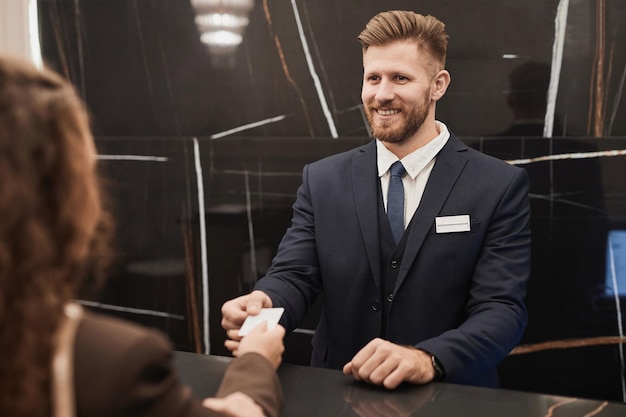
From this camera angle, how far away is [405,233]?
195 cm

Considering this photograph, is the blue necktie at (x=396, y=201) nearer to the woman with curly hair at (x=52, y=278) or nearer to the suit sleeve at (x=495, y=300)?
the suit sleeve at (x=495, y=300)

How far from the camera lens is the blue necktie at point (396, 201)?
198cm

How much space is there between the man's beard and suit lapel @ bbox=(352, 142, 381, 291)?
0.29 feet

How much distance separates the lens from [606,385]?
2.62 m

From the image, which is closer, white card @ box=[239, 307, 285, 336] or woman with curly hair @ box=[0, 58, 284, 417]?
woman with curly hair @ box=[0, 58, 284, 417]

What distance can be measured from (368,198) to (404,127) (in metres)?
0.25

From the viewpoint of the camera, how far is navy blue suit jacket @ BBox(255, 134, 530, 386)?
1871 millimetres

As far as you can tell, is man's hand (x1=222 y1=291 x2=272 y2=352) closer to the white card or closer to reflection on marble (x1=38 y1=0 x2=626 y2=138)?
the white card

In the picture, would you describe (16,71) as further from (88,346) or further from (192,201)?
(192,201)

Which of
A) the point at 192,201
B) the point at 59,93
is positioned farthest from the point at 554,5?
the point at 59,93

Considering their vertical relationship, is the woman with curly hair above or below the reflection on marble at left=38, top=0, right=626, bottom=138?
below

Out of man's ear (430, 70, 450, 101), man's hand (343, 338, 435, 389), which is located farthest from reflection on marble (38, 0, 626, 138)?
man's hand (343, 338, 435, 389)

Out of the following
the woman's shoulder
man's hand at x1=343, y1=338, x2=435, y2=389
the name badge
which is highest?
the woman's shoulder

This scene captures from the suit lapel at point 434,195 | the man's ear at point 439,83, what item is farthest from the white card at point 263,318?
the man's ear at point 439,83
